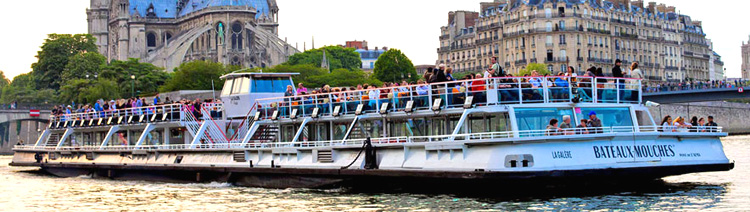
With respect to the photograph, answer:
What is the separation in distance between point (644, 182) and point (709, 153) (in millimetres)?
1608

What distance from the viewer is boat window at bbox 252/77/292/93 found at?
1259 inches

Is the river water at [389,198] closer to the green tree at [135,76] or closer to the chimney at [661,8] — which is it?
the green tree at [135,76]

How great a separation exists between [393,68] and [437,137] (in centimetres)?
8438

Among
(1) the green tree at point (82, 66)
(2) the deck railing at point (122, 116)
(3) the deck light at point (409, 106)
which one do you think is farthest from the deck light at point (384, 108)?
(1) the green tree at point (82, 66)

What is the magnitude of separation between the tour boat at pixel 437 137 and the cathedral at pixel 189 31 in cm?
11248

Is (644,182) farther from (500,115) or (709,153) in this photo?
(500,115)

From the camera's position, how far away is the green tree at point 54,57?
122250 mm

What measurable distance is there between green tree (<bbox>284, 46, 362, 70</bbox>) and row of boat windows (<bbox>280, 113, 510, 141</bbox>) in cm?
11040

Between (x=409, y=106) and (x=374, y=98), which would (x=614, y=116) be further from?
(x=374, y=98)

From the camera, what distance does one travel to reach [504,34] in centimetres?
10750

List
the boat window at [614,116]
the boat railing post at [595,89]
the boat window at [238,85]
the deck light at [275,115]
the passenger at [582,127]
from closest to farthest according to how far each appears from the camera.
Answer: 1. the passenger at [582,127]
2. the boat railing post at [595,89]
3. the boat window at [614,116]
4. the deck light at [275,115]
5. the boat window at [238,85]

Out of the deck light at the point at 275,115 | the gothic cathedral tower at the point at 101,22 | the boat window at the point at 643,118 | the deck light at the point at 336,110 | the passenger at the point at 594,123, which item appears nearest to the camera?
the passenger at the point at 594,123

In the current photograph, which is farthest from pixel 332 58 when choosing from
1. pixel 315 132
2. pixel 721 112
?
pixel 315 132

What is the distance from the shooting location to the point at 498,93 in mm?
23094
